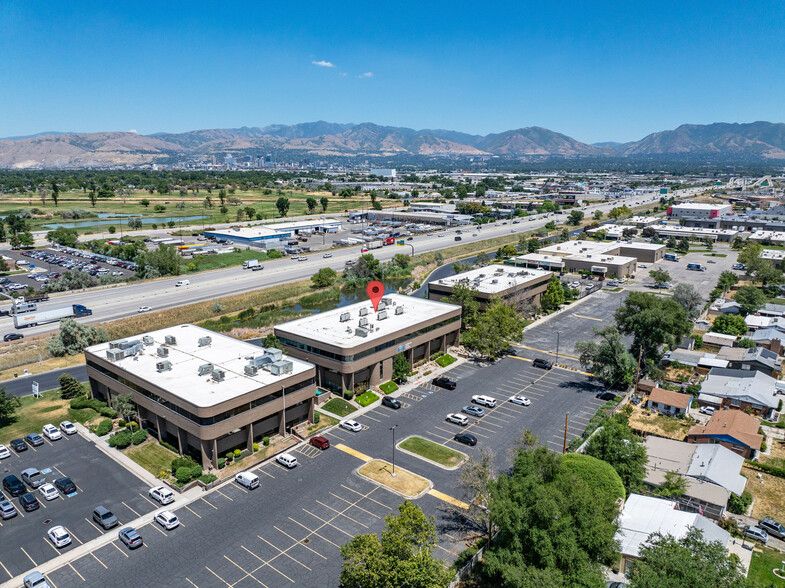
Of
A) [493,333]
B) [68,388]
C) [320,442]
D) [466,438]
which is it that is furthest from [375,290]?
[68,388]

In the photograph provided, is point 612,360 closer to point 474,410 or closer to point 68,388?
point 474,410

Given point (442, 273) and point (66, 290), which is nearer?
point (66, 290)

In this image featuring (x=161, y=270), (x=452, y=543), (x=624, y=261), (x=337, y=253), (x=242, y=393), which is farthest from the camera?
(x=337, y=253)

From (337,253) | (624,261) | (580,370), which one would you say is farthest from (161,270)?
(624,261)

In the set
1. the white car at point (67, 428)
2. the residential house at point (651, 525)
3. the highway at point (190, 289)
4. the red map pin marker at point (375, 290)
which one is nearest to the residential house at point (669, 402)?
the residential house at point (651, 525)

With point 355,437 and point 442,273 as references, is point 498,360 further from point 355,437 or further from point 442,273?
point 442,273

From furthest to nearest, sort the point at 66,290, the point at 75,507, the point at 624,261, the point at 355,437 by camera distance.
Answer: the point at 624,261, the point at 66,290, the point at 355,437, the point at 75,507

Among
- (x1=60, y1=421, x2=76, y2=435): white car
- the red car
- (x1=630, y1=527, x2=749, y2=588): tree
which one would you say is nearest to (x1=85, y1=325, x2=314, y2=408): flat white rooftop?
the red car
